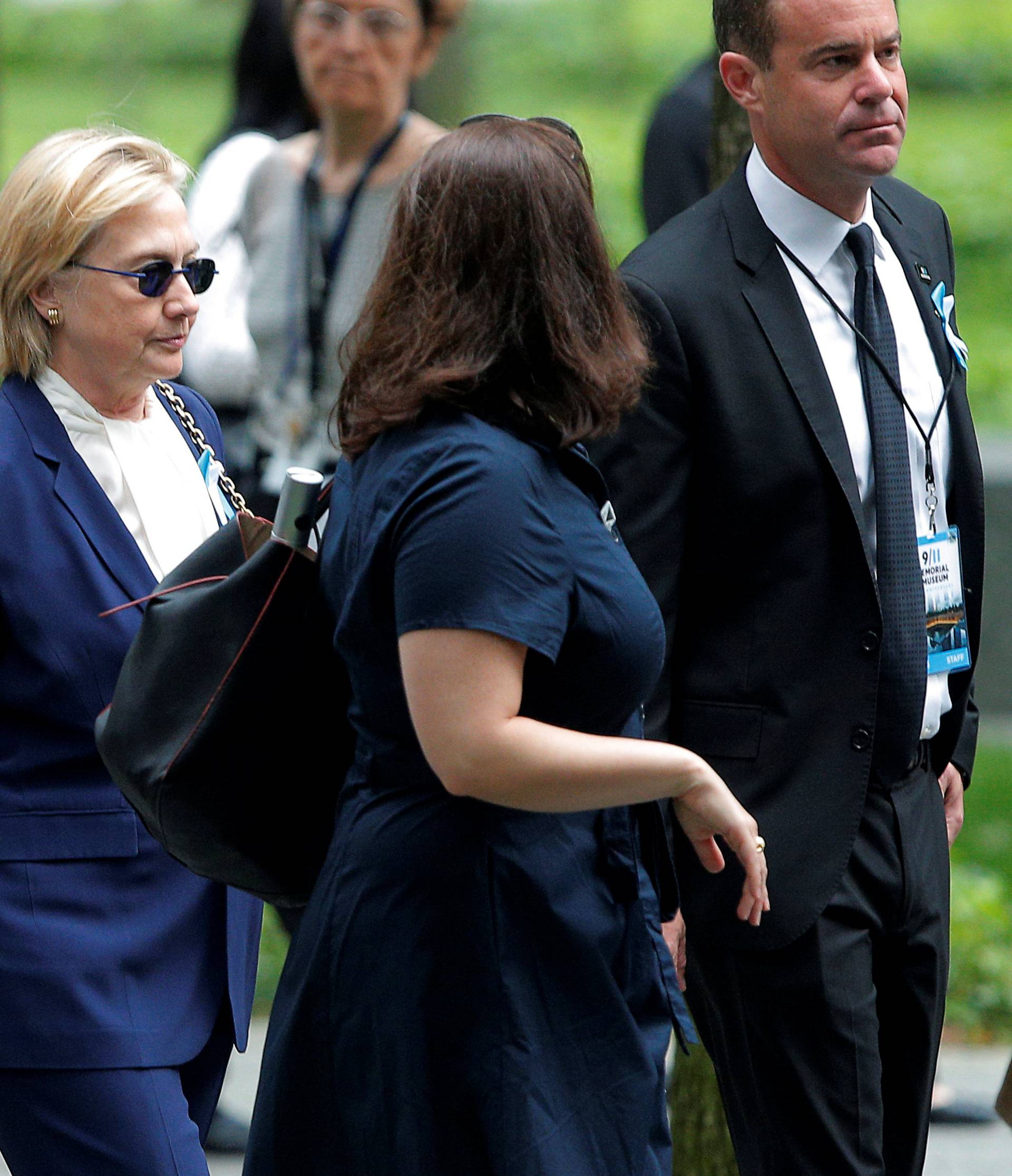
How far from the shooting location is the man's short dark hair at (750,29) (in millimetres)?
2994

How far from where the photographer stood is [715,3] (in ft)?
10.4

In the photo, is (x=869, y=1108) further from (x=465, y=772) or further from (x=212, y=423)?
(x=212, y=423)

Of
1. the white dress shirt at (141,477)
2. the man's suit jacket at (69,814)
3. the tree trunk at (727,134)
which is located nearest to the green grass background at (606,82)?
the tree trunk at (727,134)

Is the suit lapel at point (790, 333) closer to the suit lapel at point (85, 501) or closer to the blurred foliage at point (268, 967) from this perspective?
the suit lapel at point (85, 501)

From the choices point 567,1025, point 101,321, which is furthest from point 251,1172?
point 101,321

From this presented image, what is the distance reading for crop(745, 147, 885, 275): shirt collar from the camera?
3.04m

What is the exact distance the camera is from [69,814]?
295 centimetres

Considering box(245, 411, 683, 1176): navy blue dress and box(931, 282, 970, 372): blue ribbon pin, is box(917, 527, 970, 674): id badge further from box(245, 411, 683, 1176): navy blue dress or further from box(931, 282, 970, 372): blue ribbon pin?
box(245, 411, 683, 1176): navy blue dress

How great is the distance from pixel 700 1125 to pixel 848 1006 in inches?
43.9

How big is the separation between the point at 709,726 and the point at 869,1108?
0.63 metres

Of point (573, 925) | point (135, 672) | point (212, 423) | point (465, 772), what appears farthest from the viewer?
point (212, 423)

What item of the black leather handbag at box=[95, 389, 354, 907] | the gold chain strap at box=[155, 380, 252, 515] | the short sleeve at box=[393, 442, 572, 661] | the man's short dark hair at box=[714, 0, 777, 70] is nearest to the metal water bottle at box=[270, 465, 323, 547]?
the black leather handbag at box=[95, 389, 354, 907]

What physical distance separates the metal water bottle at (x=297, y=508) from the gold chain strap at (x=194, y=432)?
2.50 feet

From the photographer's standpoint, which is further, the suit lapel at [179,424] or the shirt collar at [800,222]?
the suit lapel at [179,424]
